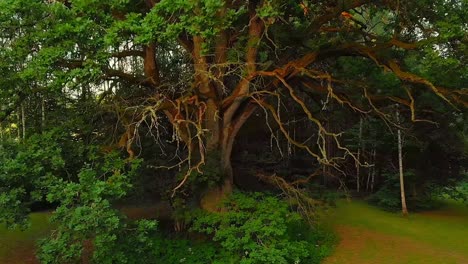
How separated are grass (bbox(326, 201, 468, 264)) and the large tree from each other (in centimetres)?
258

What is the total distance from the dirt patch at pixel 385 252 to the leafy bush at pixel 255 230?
0.79m

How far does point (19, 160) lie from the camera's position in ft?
27.9

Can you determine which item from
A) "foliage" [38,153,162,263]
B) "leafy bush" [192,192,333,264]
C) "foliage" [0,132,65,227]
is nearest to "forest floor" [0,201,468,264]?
"leafy bush" [192,192,333,264]

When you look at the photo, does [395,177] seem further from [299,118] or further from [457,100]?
[457,100]

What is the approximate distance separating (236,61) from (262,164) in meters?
4.64

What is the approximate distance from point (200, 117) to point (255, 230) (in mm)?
2593

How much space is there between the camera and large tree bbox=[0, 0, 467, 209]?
7.98 meters

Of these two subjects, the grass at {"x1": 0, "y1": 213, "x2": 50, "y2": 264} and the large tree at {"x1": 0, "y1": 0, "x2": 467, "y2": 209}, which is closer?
the large tree at {"x1": 0, "y1": 0, "x2": 467, "y2": 209}

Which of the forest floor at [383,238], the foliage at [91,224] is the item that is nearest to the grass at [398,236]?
the forest floor at [383,238]

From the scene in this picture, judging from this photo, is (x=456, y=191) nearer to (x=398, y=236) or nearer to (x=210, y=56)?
(x=398, y=236)

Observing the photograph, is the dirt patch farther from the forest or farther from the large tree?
the large tree

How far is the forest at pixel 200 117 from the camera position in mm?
8070

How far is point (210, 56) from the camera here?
37.4 ft

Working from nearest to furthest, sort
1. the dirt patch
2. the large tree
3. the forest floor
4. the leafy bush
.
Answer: the large tree
the leafy bush
the dirt patch
the forest floor
